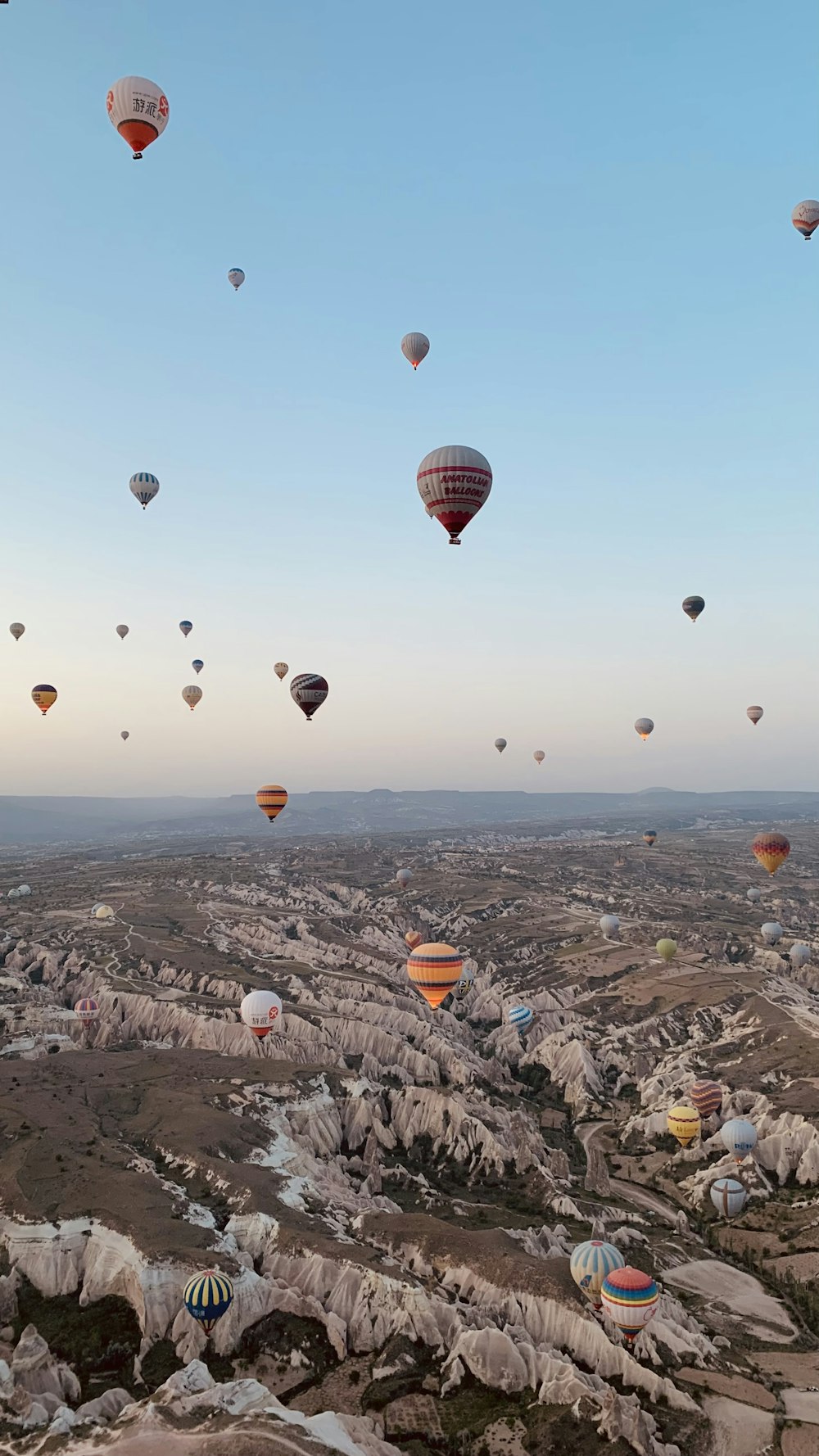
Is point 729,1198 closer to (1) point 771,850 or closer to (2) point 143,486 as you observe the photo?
(1) point 771,850

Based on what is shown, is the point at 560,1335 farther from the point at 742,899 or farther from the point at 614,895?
the point at 742,899

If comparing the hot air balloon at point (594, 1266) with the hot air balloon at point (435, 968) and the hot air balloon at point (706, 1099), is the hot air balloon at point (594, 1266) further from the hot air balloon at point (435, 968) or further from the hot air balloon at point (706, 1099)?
the hot air balloon at point (706, 1099)

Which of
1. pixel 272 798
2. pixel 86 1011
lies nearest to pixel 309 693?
pixel 272 798

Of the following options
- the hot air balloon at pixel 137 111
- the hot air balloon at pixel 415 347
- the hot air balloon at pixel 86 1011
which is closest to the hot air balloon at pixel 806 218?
the hot air balloon at pixel 415 347

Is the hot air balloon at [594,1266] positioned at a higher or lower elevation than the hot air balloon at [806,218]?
lower

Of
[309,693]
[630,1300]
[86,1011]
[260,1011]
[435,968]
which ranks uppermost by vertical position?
[309,693]

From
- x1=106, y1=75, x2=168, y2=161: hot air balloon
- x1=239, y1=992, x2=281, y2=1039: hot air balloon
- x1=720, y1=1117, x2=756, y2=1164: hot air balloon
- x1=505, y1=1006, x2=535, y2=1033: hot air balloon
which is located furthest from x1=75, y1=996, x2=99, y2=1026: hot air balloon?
x1=106, y1=75, x2=168, y2=161: hot air balloon

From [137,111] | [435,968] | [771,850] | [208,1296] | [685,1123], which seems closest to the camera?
[208,1296]

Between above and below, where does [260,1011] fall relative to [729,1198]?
above
